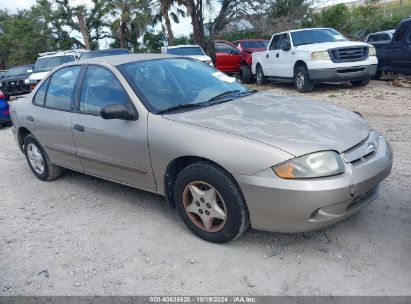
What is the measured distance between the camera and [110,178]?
4305 millimetres

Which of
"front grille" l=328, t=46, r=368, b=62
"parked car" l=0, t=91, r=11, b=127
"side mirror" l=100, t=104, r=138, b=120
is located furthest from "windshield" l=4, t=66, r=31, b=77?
"side mirror" l=100, t=104, r=138, b=120

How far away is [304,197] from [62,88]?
320 centimetres

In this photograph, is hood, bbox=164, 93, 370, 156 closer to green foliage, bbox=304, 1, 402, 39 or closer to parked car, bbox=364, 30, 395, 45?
parked car, bbox=364, 30, 395, 45

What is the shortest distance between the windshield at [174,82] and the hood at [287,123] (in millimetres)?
258

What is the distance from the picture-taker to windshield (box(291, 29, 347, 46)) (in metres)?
11.5

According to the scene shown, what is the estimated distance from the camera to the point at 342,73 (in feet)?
34.9

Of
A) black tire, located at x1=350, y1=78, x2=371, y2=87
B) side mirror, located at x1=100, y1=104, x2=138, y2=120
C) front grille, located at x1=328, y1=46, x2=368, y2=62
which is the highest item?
side mirror, located at x1=100, y1=104, x2=138, y2=120

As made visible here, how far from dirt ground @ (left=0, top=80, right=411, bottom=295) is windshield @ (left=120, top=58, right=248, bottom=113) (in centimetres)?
116

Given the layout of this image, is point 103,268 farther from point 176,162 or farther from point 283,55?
point 283,55

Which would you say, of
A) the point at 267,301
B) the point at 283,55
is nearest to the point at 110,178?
the point at 267,301

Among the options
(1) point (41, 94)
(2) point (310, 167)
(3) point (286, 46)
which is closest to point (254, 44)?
(3) point (286, 46)

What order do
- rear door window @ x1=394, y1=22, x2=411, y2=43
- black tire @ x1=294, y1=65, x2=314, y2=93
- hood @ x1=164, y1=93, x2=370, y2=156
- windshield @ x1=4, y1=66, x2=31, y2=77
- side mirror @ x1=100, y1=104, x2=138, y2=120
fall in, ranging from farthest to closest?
windshield @ x1=4, y1=66, x2=31, y2=77 → rear door window @ x1=394, y1=22, x2=411, y2=43 → black tire @ x1=294, y1=65, x2=314, y2=93 → side mirror @ x1=100, y1=104, x2=138, y2=120 → hood @ x1=164, y1=93, x2=370, y2=156

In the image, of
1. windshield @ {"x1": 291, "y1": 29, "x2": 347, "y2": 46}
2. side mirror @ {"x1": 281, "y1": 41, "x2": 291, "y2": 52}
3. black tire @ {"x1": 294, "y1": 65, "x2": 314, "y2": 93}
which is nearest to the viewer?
black tire @ {"x1": 294, "y1": 65, "x2": 314, "y2": 93}

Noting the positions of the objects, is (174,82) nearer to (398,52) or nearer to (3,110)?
(3,110)
